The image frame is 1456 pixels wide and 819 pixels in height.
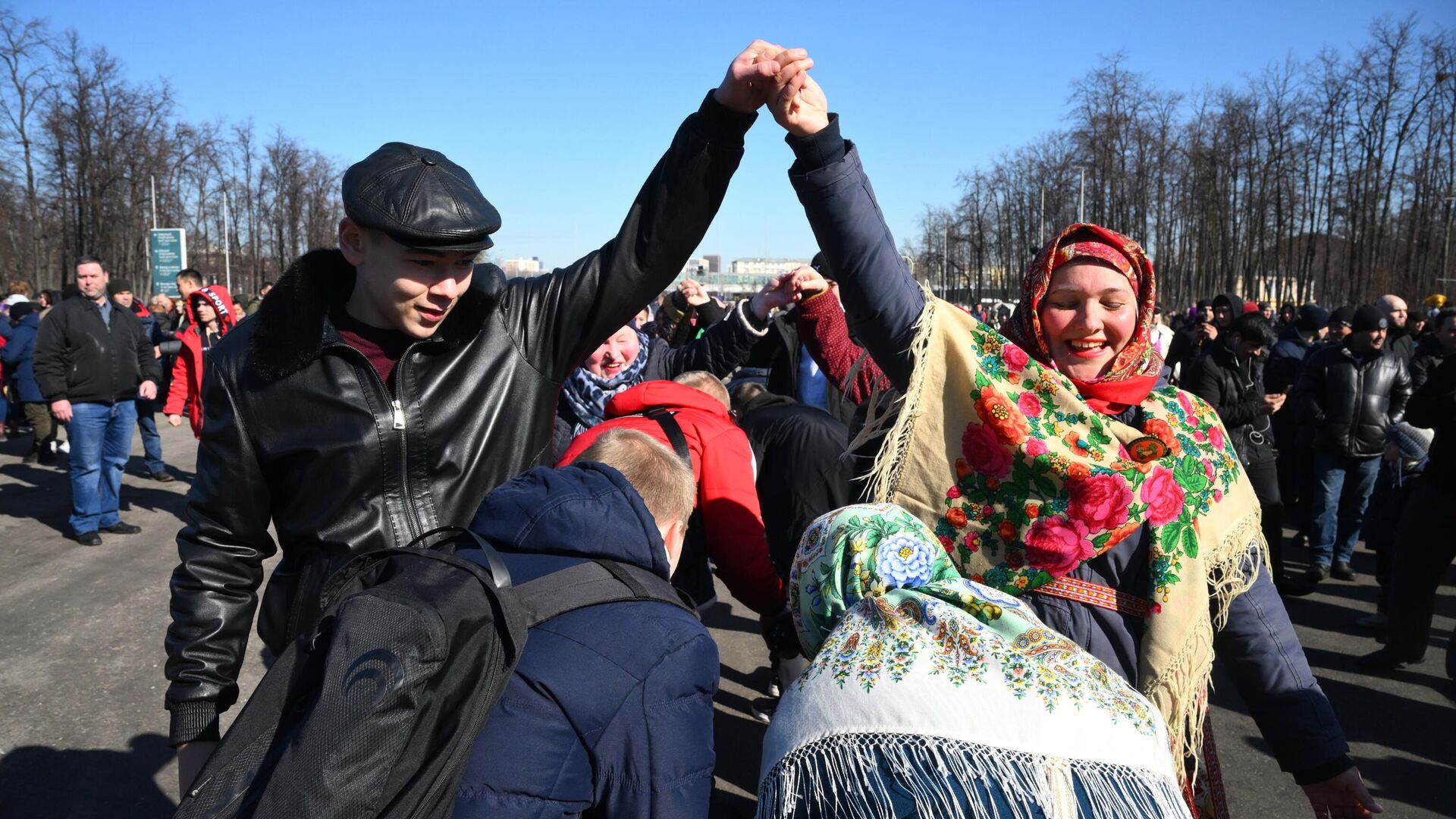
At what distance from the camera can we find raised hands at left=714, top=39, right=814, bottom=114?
5.61ft

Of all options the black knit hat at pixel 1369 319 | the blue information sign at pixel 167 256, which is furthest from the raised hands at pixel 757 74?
the blue information sign at pixel 167 256

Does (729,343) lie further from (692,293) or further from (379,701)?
(379,701)

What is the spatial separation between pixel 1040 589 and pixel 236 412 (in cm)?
165

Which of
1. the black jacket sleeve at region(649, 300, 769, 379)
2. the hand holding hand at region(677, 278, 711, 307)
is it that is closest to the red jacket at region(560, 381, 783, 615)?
the black jacket sleeve at region(649, 300, 769, 379)

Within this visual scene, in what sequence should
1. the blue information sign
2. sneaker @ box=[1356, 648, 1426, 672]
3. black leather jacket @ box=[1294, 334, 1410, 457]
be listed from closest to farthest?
sneaker @ box=[1356, 648, 1426, 672], black leather jacket @ box=[1294, 334, 1410, 457], the blue information sign

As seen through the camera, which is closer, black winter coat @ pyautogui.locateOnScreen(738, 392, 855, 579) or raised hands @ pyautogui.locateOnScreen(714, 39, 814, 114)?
raised hands @ pyautogui.locateOnScreen(714, 39, 814, 114)

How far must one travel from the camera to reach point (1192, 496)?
1.91m

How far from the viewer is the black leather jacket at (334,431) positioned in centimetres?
186

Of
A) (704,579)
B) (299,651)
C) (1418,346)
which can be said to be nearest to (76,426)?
(704,579)

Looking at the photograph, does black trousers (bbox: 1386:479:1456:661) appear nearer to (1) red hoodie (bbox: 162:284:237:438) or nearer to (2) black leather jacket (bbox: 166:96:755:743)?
(2) black leather jacket (bbox: 166:96:755:743)

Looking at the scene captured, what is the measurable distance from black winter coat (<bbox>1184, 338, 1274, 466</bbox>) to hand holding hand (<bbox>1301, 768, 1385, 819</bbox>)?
15.5ft

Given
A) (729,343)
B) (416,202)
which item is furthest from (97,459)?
(416,202)

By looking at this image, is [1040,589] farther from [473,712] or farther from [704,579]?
[704,579]

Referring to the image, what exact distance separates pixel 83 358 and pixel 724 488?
713 centimetres
